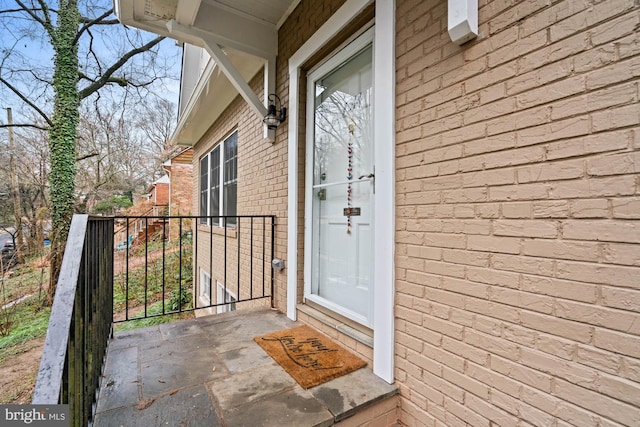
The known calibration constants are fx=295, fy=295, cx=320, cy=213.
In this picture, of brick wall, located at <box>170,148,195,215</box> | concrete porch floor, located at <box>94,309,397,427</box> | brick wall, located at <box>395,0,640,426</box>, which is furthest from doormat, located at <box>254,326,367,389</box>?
brick wall, located at <box>170,148,195,215</box>

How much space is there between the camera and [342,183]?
2.26 m

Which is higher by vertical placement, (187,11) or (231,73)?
(187,11)

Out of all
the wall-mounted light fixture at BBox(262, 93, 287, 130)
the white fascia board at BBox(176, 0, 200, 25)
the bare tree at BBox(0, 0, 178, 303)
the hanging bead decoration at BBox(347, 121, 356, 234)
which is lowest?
the hanging bead decoration at BBox(347, 121, 356, 234)

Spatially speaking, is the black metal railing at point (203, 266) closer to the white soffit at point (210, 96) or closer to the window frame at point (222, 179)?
the window frame at point (222, 179)

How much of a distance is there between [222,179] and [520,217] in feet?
16.4

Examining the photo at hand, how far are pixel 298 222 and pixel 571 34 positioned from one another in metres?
2.06

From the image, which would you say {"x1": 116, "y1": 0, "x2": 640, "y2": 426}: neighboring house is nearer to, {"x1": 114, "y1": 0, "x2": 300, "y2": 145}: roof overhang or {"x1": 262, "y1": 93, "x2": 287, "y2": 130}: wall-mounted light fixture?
{"x1": 114, "y1": 0, "x2": 300, "y2": 145}: roof overhang

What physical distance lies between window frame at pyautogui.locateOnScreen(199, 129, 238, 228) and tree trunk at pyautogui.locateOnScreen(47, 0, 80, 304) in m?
3.27

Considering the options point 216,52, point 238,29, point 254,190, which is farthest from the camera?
point 254,190

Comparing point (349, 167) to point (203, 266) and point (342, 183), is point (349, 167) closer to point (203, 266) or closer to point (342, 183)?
point (342, 183)

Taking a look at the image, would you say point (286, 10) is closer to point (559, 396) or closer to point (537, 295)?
point (537, 295)

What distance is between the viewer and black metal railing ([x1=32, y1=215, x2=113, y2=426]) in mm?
695

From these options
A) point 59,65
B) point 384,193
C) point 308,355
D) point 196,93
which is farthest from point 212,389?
point 59,65

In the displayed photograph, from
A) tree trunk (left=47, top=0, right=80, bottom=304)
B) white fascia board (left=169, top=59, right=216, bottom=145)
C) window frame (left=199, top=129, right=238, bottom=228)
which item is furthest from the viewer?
tree trunk (left=47, top=0, right=80, bottom=304)
